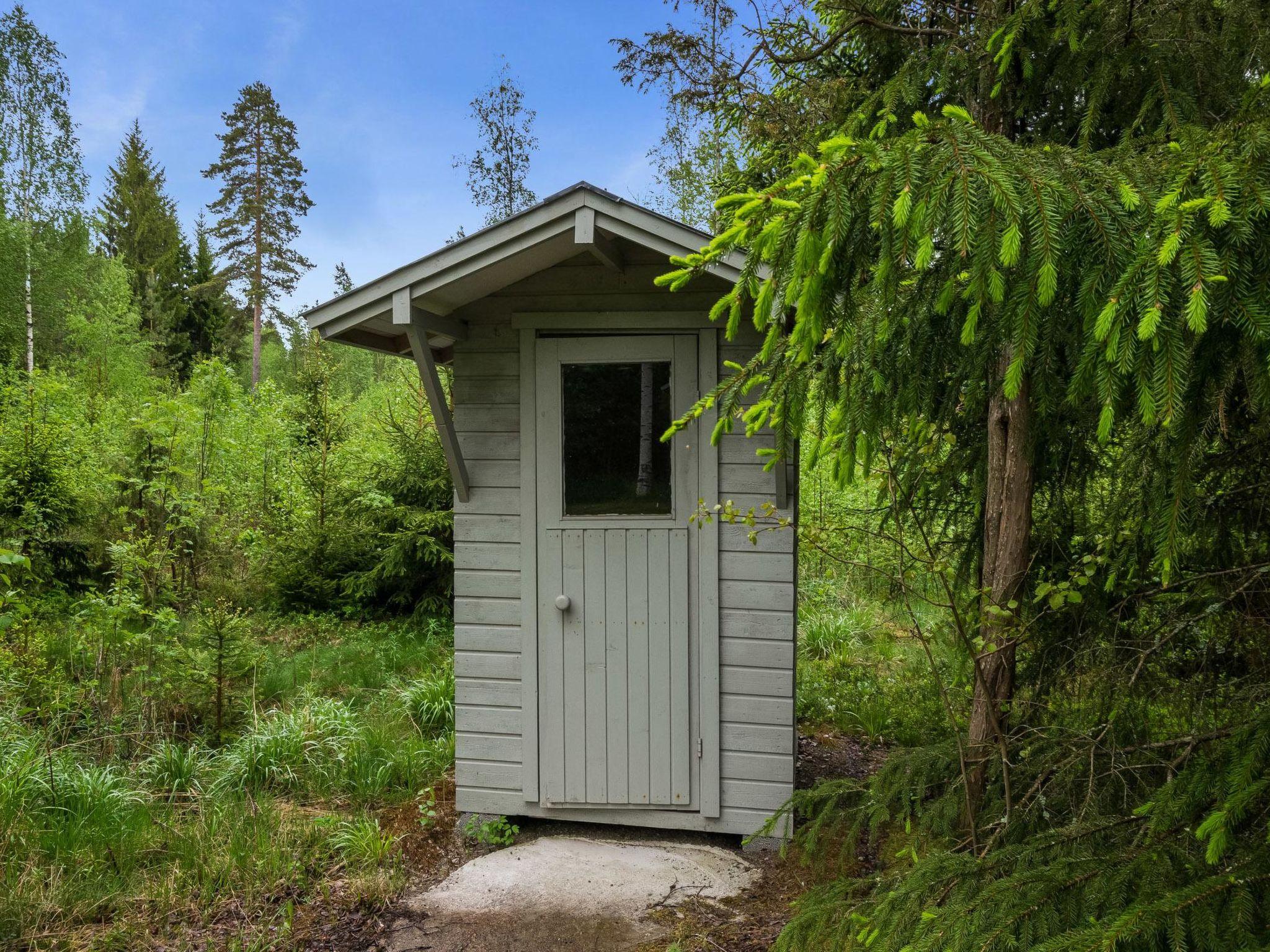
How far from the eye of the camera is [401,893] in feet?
10.5

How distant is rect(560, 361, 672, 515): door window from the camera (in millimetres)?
3492

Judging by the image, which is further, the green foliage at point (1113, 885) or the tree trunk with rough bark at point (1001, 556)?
the tree trunk with rough bark at point (1001, 556)

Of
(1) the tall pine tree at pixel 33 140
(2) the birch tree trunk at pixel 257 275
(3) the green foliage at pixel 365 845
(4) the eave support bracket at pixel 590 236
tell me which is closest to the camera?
(4) the eave support bracket at pixel 590 236

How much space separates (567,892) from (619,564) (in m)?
1.37

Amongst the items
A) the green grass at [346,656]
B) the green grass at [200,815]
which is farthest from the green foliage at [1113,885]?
the green grass at [346,656]

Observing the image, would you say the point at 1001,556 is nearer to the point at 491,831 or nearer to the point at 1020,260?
the point at 1020,260

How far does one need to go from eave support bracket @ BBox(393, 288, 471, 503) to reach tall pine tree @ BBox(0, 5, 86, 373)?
13.6 m

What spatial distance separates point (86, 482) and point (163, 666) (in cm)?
332

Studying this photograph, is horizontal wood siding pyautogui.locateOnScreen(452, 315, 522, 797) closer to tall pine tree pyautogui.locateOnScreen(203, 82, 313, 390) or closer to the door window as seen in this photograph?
the door window

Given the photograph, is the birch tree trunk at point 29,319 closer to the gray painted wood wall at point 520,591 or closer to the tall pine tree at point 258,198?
the tall pine tree at point 258,198

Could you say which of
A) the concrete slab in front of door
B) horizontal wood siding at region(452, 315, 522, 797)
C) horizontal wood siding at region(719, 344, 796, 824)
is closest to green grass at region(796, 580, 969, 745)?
horizontal wood siding at region(719, 344, 796, 824)

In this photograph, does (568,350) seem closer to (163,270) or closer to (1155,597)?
(1155,597)

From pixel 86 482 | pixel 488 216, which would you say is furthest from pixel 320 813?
pixel 488 216

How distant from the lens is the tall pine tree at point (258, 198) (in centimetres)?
2072
